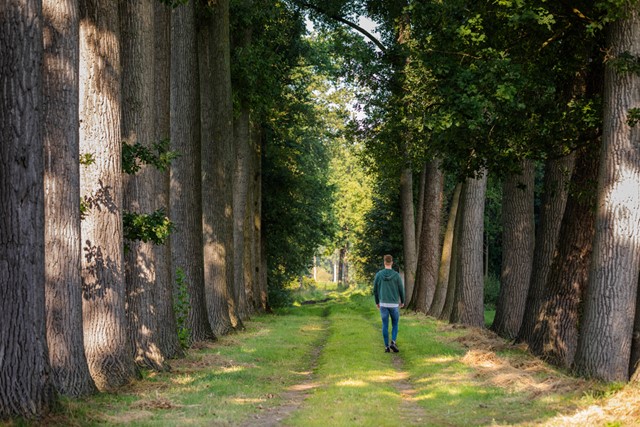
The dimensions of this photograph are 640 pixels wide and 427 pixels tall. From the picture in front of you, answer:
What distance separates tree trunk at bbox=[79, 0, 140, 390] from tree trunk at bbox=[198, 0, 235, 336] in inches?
418

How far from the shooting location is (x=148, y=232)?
1362 centimetres

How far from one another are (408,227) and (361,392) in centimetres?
2869

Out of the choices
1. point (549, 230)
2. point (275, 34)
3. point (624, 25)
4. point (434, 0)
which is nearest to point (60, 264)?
point (624, 25)

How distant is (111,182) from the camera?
1310 cm

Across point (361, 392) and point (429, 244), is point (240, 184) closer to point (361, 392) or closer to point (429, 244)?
point (429, 244)

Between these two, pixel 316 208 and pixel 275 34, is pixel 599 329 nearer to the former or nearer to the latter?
pixel 275 34

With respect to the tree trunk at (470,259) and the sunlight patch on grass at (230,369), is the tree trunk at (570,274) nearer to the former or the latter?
the sunlight patch on grass at (230,369)

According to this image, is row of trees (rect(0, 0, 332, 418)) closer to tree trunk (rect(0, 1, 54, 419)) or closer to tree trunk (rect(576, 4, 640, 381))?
tree trunk (rect(0, 1, 54, 419))

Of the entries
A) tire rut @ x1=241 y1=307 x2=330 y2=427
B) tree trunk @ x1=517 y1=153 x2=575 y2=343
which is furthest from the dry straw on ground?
tire rut @ x1=241 y1=307 x2=330 y2=427

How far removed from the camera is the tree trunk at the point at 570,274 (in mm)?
17141

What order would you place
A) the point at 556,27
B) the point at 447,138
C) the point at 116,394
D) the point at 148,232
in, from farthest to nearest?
the point at 447,138 < the point at 556,27 < the point at 148,232 < the point at 116,394

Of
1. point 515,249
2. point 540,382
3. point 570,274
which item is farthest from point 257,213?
point 540,382

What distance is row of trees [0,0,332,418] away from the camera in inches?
360

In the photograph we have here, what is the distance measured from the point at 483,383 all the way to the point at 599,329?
210 cm
